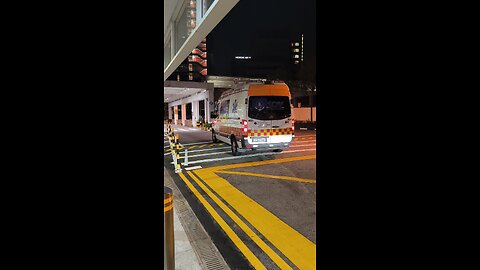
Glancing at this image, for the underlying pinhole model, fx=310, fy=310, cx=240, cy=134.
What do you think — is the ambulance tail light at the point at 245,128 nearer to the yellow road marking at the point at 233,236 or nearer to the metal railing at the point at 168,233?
the yellow road marking at the point at 233,236

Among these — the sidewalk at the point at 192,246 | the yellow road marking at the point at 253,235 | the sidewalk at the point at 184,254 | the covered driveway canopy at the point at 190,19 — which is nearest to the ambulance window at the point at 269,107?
the covered driveway canopy at the point at 190,19

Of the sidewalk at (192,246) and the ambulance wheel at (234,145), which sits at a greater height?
the ambulance wheel at (234,145)

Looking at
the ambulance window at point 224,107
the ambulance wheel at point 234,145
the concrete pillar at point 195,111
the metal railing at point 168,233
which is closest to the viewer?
the metal railing at point 168,233

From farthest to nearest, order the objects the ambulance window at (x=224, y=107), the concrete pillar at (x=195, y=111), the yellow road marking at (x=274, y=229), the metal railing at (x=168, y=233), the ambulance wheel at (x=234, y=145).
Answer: the concrete pillar at (x=195, y=111) → the ambulance window at (x=224, y=107) → the ambulance wheel at (x=234, y=145) → the yellow road marking at (x=274, y=229) → the metal railing at (x=168, y=233)

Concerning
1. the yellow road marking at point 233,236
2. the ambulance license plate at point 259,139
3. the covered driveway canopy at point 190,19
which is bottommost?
the yellow road marking at point 233,236

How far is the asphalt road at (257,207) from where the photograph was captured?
380cm

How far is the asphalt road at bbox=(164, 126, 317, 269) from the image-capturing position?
3.80m

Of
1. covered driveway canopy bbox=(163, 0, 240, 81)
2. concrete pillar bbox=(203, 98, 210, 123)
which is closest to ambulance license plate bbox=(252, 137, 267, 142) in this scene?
covered driveway canopy bbox=(163, 0, 240, 81)

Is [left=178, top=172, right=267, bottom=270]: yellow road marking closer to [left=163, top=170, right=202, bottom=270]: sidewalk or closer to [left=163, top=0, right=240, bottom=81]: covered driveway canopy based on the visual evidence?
[left=163, top=170, right=202, bottom=270]: sidewalk

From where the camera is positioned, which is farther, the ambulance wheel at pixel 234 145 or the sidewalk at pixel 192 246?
the ambulance wheel at pixel 234 145

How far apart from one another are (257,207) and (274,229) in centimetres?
107
